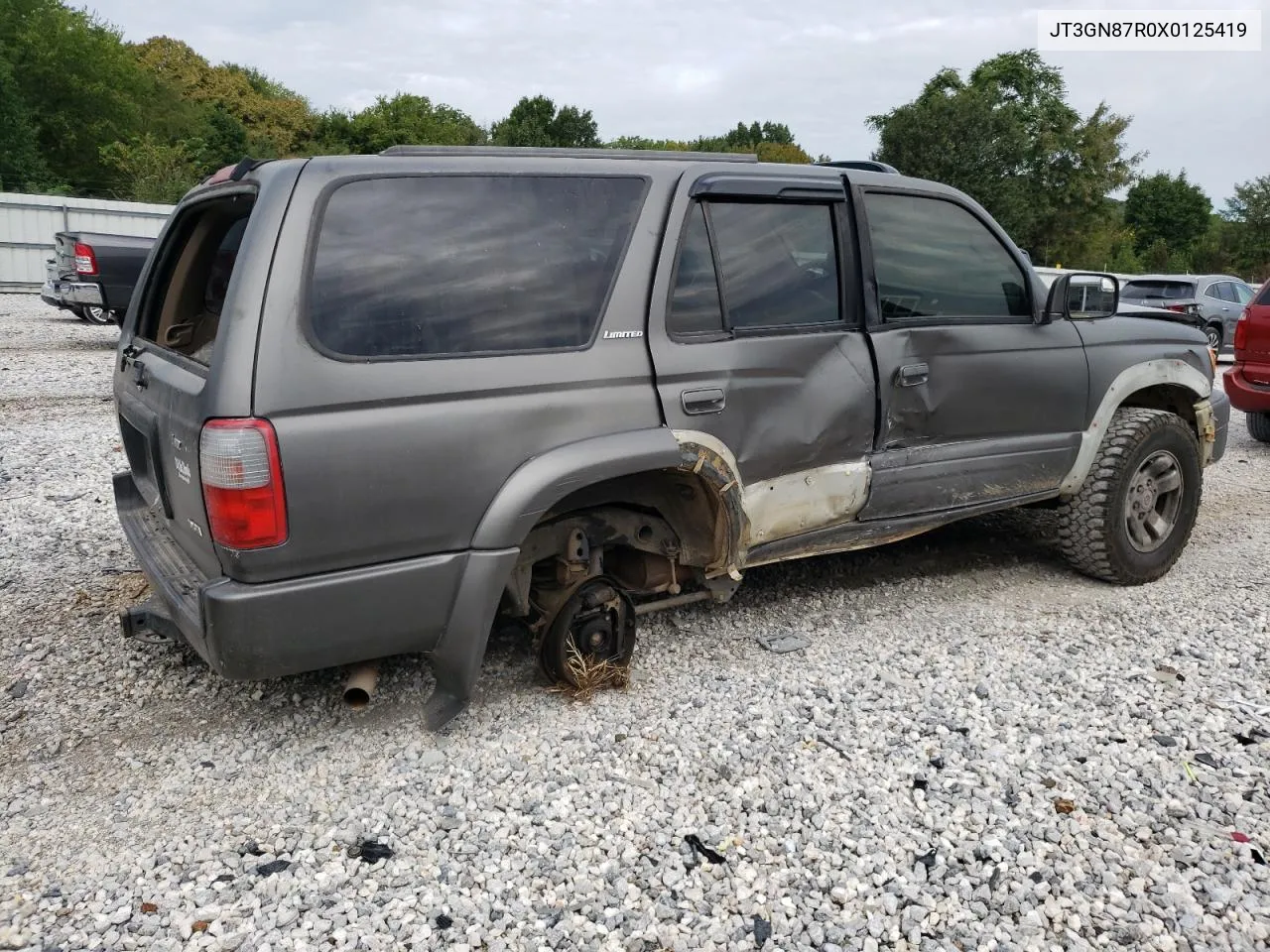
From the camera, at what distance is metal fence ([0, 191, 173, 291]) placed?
1986cm

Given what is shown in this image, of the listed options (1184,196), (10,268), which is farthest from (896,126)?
(10,268)

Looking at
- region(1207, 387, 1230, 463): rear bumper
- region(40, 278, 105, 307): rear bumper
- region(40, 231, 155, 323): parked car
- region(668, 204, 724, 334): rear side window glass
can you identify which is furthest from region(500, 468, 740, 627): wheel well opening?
region(40, 278, 105, 307): rear bumper

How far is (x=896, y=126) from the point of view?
4269cm

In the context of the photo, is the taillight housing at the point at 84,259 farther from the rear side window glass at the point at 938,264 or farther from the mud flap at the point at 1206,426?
the mud flap at the point at 1206,426

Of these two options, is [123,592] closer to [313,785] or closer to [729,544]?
[313,785]

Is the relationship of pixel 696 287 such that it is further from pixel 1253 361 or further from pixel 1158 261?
pixel 1158 261

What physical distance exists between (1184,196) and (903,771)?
202ft

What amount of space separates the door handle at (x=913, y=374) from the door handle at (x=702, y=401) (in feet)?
3.05

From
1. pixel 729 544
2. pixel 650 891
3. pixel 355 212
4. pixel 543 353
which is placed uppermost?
pixel 355 212

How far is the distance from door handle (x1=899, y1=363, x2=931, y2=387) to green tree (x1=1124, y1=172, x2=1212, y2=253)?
57.2 meters

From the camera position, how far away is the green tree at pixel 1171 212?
5394cm

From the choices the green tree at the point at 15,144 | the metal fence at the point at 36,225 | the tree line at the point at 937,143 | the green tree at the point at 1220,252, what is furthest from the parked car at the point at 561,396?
the green tree at the point at 1220,252

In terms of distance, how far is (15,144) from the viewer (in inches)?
1458

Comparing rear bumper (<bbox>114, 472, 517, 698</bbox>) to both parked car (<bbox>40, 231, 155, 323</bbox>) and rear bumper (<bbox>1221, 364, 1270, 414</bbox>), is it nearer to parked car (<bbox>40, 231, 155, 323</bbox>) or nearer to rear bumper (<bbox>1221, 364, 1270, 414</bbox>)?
rear bumper (<bbox>1221, 364, 1270, 414</bbox>)
